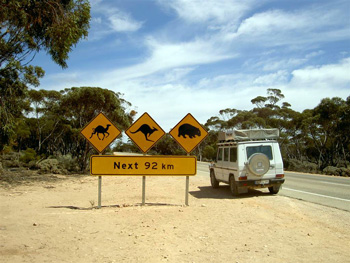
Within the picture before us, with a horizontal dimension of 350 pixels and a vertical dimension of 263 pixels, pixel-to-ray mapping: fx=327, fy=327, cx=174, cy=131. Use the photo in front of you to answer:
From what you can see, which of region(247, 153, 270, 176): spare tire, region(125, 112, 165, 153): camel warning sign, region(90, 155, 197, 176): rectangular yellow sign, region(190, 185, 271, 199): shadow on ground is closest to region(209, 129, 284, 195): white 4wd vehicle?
region(247, 153, 270, 176): spare tire

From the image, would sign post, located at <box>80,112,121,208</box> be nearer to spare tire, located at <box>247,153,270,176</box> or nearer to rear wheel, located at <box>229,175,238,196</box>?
spare tire, located at <box>247,153,270,176</box>

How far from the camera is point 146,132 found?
9.58 m

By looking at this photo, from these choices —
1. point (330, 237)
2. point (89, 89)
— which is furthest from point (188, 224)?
point (89, 89)

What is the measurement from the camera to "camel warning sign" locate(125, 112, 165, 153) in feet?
31.1

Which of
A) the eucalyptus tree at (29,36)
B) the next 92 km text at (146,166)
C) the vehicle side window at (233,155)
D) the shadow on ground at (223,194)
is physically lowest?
the shadow on ground at (223,194)

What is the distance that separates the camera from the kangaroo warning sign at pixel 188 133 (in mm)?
9656

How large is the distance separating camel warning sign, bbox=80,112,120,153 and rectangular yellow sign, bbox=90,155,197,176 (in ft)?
1.22

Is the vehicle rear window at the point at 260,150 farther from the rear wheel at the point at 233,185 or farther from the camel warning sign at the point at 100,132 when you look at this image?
the camel warning sign at the point at 100,132

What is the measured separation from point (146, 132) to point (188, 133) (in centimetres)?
125

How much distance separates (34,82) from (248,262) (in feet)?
57.6

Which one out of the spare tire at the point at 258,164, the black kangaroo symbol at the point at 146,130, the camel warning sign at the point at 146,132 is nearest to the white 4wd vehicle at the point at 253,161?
the spare tire at the point at 258,164

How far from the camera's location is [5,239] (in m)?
5.81

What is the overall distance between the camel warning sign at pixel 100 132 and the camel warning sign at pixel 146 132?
1.89 ft

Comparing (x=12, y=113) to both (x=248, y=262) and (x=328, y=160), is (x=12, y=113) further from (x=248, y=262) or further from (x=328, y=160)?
(x=328, y=160)
